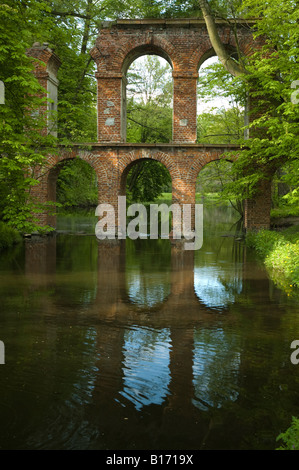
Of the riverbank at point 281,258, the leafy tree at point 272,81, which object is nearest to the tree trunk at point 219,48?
the leafy tree at point 272,81

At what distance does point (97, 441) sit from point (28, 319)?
426cm

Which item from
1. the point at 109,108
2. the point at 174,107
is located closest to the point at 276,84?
the point at 174,107

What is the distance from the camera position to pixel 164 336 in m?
7.26

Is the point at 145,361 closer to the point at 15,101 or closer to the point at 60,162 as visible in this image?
the point at 15,101

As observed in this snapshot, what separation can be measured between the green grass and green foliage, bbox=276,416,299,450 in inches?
594

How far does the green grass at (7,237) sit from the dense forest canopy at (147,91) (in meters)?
0.65

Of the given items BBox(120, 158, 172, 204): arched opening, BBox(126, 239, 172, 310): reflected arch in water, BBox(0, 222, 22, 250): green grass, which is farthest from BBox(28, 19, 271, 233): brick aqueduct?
BBox(120, 158, 172, 204): arched opening

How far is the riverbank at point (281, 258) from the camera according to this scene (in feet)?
36.7

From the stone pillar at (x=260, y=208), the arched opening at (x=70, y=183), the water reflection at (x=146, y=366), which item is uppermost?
the arched opening at (x=70, y=183)

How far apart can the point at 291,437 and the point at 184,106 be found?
18729 mm

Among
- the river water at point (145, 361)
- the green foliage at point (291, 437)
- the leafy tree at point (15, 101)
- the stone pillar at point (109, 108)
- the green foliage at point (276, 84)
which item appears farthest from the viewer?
the stone pillar at point (109, 108)

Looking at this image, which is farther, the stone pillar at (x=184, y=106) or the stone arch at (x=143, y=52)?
the stone arch at (x=143, y=52)

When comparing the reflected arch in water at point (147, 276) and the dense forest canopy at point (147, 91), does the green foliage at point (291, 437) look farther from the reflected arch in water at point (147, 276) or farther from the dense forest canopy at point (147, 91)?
the dense forest canopy at point (147, 91)

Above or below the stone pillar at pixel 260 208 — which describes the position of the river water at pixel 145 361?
below
